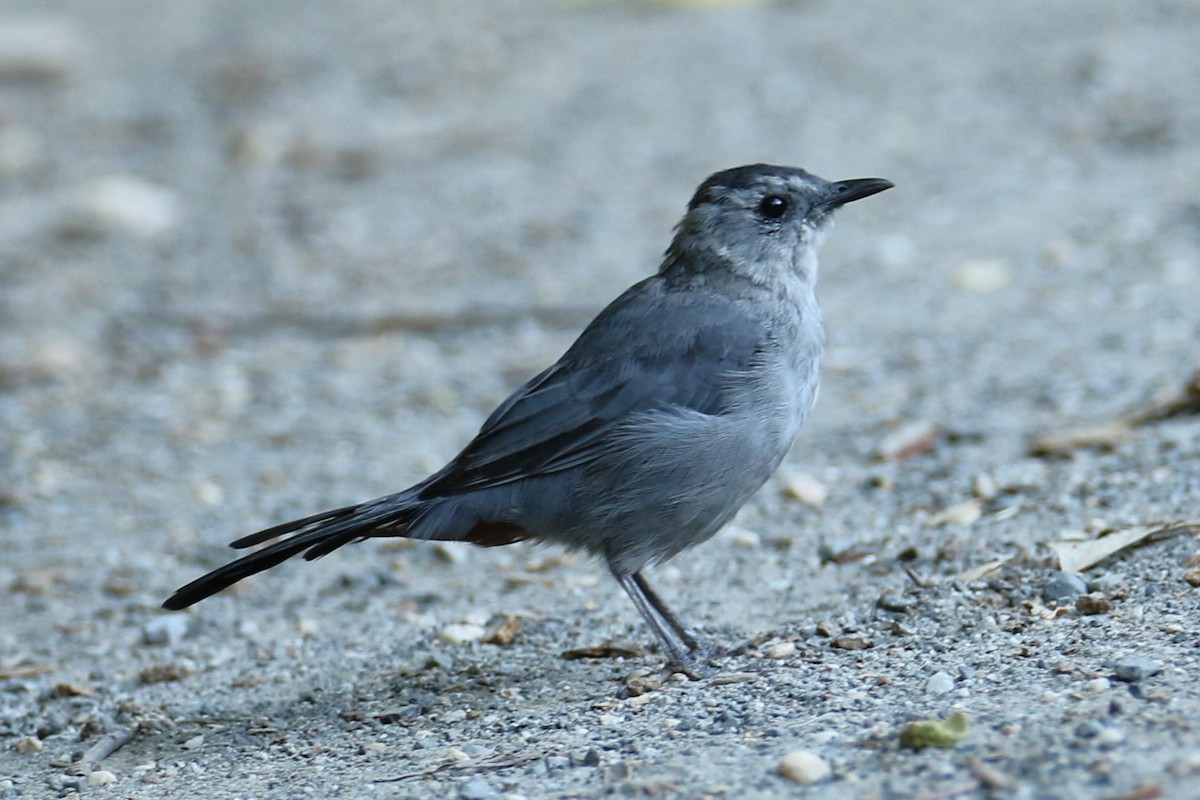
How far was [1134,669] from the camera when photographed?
3.33 m

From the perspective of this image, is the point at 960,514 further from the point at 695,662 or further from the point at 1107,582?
the point at 695,662

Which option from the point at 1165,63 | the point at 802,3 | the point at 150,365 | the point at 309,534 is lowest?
the point at 309,534

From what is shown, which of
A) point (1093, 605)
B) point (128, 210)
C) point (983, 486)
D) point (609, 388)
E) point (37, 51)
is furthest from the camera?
point (37, 51)

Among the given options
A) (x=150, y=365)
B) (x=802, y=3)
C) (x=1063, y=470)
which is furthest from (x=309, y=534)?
(x=802, y=3)

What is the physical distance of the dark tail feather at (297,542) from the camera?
13.3ft

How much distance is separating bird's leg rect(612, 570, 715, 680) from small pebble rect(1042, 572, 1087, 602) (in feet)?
2.96

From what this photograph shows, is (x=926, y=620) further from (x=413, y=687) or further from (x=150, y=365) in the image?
(x=150, y=365)

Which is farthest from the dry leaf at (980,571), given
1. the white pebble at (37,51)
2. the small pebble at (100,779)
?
the white pebble at (37,51)

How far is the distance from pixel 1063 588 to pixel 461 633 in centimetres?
178

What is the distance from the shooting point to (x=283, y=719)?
4.18 metres

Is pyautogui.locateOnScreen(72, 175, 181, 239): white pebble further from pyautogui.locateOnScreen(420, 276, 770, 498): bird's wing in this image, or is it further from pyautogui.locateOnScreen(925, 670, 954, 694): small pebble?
pyautogui.locateOnScreen(925, 670, 954, 694): small pebble

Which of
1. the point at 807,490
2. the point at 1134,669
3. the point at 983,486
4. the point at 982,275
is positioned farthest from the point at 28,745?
the point at 982,275

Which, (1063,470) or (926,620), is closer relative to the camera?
(926,620)

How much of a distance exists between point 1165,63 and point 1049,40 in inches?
36.8
